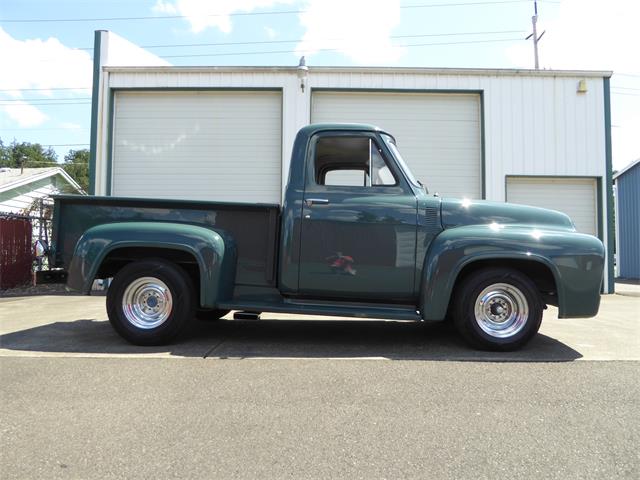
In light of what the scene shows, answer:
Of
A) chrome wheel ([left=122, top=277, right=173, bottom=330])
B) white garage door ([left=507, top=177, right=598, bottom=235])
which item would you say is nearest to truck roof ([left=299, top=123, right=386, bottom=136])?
chrome wheel ([left=122, top=277, right=173, bottom=330])

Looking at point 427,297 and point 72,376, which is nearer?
point 72,376

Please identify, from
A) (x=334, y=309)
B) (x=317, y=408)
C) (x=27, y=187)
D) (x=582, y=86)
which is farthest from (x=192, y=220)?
(x=27, y=187)

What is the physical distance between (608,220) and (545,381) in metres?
9.02

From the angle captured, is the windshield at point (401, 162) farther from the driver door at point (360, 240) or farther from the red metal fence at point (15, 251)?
the red metal fence at point (15, 251)

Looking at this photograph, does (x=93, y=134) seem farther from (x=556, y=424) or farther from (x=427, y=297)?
(x=556, y=424)

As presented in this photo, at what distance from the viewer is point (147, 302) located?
4.68 meters

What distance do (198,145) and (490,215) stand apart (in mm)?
8360

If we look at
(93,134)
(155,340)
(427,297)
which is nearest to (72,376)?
(155,340)

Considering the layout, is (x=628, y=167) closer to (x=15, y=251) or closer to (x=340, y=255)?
(x=340, y=255)

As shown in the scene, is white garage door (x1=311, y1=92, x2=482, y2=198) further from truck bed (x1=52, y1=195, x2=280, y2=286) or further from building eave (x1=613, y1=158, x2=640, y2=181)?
building eave (x1=613, y1=158, x2=640, y2=181)

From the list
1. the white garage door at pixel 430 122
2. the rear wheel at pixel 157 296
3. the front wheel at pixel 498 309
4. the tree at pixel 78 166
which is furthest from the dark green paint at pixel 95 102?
the tree at pixel 78 166

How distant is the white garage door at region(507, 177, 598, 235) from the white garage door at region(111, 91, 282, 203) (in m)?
5.86

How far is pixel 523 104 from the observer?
10.9m

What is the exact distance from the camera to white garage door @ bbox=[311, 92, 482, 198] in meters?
11.0
